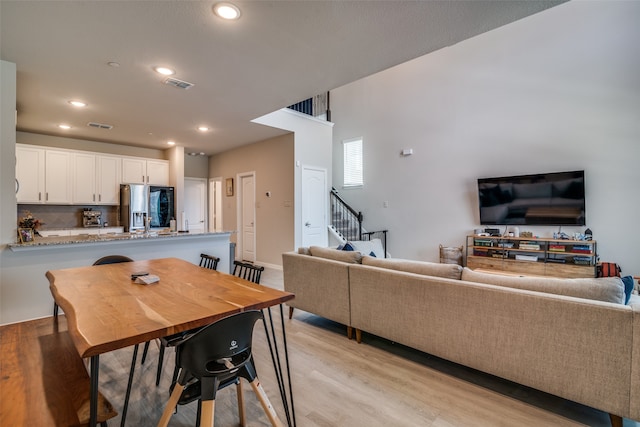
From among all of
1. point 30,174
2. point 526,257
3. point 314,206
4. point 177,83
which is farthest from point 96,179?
point 526,257

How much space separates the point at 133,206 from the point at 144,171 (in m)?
0.87

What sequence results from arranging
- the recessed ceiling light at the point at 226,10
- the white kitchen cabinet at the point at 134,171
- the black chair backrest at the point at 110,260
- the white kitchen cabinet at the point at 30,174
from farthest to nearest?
the white kitchen cabinet at the point at 134,171, the white kitchen cabinet at the point at 30,174, the black chair backrest at the point at 110,260, the recessed ceiling light at the point at 226,10

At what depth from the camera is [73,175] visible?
211 inches

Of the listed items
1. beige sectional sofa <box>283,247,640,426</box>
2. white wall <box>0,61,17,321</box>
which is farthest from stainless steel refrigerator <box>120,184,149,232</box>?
beige sectional sofa <box>283,247,640,426</box>

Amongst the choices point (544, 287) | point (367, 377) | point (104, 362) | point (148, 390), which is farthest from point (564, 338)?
point (104, 362)

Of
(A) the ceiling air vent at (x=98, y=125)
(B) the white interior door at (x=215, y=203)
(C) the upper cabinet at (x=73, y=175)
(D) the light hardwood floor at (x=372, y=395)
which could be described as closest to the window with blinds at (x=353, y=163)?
(B) the white interior door at (x=215, y=203)

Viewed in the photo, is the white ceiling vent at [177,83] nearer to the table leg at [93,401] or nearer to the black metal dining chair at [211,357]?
the black metal dining chair at [211,357]

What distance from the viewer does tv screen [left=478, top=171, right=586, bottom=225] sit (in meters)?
4.42

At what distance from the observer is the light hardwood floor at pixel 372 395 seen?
1.74m

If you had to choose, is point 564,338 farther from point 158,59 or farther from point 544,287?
point 158,59

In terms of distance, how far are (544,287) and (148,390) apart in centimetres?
269

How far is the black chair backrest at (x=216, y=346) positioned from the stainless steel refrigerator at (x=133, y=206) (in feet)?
17.3

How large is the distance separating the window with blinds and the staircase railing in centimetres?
56

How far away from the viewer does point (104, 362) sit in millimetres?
2410
